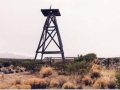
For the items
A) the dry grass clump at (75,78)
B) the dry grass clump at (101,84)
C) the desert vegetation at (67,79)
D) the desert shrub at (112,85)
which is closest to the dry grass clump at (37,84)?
the desert vegetation at (67,79)

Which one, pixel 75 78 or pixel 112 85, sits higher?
pixel 75 78

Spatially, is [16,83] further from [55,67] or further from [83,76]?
[55,67]

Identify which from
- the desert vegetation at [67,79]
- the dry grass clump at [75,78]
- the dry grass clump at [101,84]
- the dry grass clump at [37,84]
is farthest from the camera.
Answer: the dry grass clump at [75,78]

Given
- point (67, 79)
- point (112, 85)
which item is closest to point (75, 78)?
point (67, 79)

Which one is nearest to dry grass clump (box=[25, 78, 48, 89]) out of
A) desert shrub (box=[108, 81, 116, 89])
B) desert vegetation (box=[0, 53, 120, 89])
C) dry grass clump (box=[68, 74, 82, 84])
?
desert vegetation (box=[0, 53, 120, 89])

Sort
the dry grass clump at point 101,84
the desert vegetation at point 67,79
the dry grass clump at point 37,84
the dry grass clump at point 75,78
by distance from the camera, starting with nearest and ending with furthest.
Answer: the dry grass clump at point 101,84, the desert vegetation at point 67,79, the dry grass clump at point 37,84, the dry grass clump at point 75,78

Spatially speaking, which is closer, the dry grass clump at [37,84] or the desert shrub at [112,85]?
the desert shrub at [112,85]

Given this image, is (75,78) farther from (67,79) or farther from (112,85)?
(112,85)

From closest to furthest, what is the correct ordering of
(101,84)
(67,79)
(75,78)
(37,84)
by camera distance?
1. (101,84)
2. (37,84)
3. (67,79)
4. (75,78)

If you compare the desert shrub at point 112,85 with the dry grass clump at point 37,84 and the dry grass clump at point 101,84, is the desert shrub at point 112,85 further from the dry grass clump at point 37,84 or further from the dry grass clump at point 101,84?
the dry grass clump at point 37,84

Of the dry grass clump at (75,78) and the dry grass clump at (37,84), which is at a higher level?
the dry grass clump at (75,78)

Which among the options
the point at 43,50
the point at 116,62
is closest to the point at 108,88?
the point at 116,62

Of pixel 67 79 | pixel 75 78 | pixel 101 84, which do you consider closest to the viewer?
pixel 101 84

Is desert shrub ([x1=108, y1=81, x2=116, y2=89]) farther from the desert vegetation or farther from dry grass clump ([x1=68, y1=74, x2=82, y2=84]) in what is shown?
dry grass clump ([x1=68, y1=74, x2=82, y2=84])
